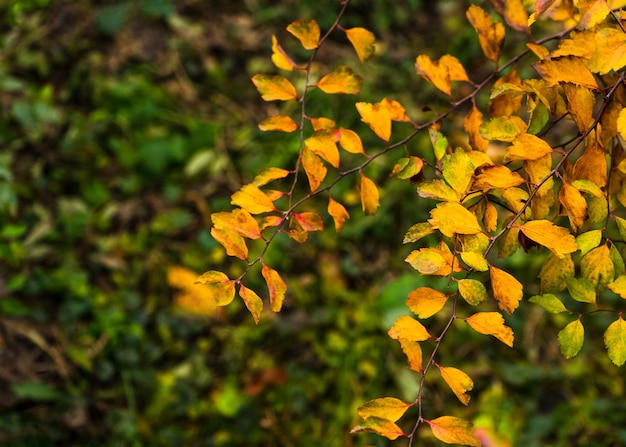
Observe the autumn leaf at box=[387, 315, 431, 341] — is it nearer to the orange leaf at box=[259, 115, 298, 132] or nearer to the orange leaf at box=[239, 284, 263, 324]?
the orange leaf at box=[239, 284, 263, 324]

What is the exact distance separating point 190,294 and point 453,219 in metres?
1.40

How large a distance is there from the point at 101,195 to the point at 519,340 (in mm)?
1486

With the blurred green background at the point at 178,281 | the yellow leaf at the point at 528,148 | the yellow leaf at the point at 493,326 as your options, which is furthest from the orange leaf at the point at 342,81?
the blurred green background at the point at 178,281

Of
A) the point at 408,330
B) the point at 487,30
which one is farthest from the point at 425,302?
the point at 487,30

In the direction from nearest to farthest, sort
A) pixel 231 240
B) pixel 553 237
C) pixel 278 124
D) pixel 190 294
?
pixel 553 237 → pixel 231 240 → pixel 278 124 → pixel 190 294

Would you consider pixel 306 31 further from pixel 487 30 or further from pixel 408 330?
pixel 408 330

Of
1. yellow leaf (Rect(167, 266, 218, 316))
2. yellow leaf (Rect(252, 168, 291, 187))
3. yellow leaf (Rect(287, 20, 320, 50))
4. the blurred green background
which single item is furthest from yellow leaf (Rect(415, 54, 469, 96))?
yellow leaf (Rect(167, 266, 218, 316))

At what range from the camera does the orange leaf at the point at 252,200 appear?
34.7 inches

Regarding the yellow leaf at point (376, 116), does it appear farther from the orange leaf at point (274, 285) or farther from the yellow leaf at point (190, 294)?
the yellow leaf at point (190, 294)

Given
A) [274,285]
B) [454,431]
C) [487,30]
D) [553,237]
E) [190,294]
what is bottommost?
[190,294]

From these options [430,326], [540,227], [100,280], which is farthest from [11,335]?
[540,227]

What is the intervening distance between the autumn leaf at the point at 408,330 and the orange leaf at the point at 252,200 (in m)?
0.24

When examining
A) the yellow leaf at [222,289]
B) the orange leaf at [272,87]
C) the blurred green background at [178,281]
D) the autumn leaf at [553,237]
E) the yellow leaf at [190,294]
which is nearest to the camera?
the autumn leaf at [553,237]

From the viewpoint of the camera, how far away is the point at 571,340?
837 mm
